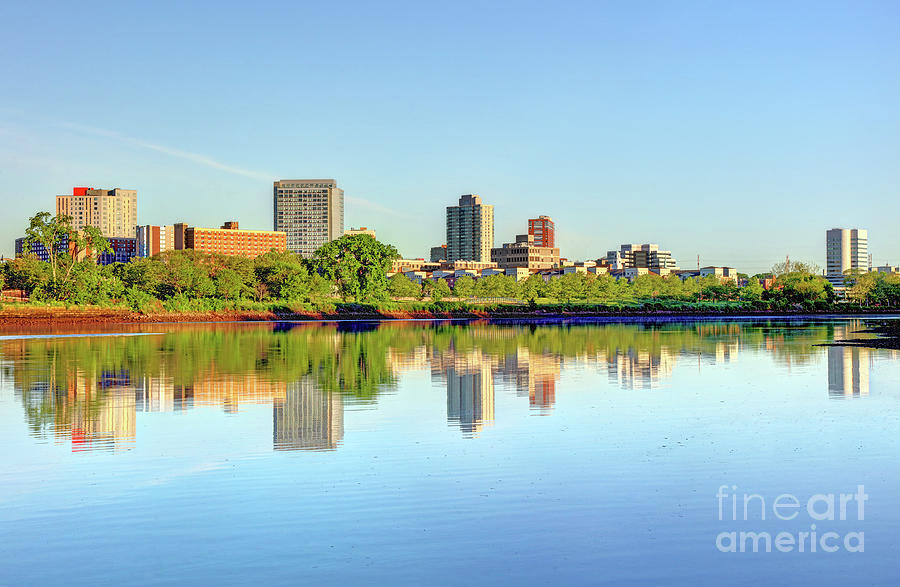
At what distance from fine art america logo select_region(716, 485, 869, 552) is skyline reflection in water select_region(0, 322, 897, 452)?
7755mm

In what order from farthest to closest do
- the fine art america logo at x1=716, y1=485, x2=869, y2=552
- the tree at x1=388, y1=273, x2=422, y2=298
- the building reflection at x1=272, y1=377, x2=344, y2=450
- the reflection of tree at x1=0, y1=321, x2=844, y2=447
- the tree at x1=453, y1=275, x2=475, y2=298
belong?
the tree at x1=453, y1=275, x2=475, y2=298, the tree at x1=388, y1=273, x2=422, y2=298, the reflection of tree at x1=0, y1=321, x2=844, y2=447, the building reflection at x1=272, y1=377, x2=344, y2=450, the fine art america logo at x1=716, y1=485, x2=869, y2=552

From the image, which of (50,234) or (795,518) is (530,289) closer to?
(50,234)

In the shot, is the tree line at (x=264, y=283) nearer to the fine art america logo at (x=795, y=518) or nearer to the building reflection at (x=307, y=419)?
the building reflection at (x=307, y=419)

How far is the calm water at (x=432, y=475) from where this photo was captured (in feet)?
35.1

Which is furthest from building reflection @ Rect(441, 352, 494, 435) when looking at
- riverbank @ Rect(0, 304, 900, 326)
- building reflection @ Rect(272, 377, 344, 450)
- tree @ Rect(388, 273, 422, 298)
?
tree @ Rect(388, 273, 422, 298)

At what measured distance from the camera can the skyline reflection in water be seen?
71.6 feet

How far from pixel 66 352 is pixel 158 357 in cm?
745

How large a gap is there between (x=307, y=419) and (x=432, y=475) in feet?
23.9

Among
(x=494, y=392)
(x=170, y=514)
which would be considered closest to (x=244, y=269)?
(x=494, y=392)

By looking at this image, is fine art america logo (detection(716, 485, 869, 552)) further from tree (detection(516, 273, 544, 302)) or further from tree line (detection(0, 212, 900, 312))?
tree (detection(516, 273, 544, 302))

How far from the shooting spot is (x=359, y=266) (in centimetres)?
12294

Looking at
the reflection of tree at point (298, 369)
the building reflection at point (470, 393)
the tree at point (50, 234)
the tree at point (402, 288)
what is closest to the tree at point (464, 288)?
the tree at point (402, 288)

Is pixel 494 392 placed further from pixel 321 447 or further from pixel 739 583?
pixel 739 583

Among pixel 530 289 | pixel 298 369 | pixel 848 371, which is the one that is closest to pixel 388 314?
pixel 530 289
